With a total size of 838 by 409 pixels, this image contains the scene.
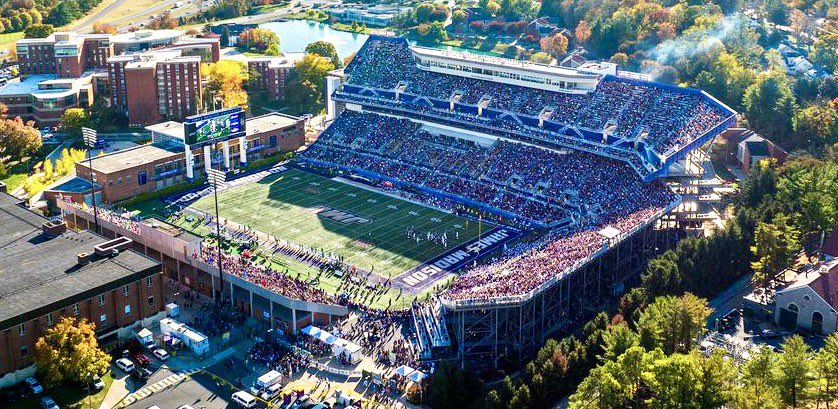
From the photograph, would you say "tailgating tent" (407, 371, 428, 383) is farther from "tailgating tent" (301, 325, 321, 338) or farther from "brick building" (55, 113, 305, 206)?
"brick building" (55, 113, 305, 206)

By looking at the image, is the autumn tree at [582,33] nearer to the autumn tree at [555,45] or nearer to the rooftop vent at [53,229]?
the autumn tree at [555,45]

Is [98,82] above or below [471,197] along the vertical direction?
above

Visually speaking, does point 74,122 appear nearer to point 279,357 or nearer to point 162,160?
point 162,160

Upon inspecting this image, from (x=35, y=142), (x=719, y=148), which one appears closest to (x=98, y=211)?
(x=35, y=142)

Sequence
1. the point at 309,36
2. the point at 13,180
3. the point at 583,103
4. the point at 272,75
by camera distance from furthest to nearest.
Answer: the point at 309,36 → the point at 272,75 → the point at 13,180 → the point at 583,103

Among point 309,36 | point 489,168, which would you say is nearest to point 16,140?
point 489,168

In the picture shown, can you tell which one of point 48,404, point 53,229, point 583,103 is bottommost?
point 48,404

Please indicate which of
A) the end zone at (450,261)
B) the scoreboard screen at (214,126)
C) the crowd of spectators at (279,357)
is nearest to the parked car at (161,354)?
the crowd of spectators at (279,357)

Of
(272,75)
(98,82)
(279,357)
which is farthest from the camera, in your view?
(272,75)

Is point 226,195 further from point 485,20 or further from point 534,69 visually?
point 485,20
